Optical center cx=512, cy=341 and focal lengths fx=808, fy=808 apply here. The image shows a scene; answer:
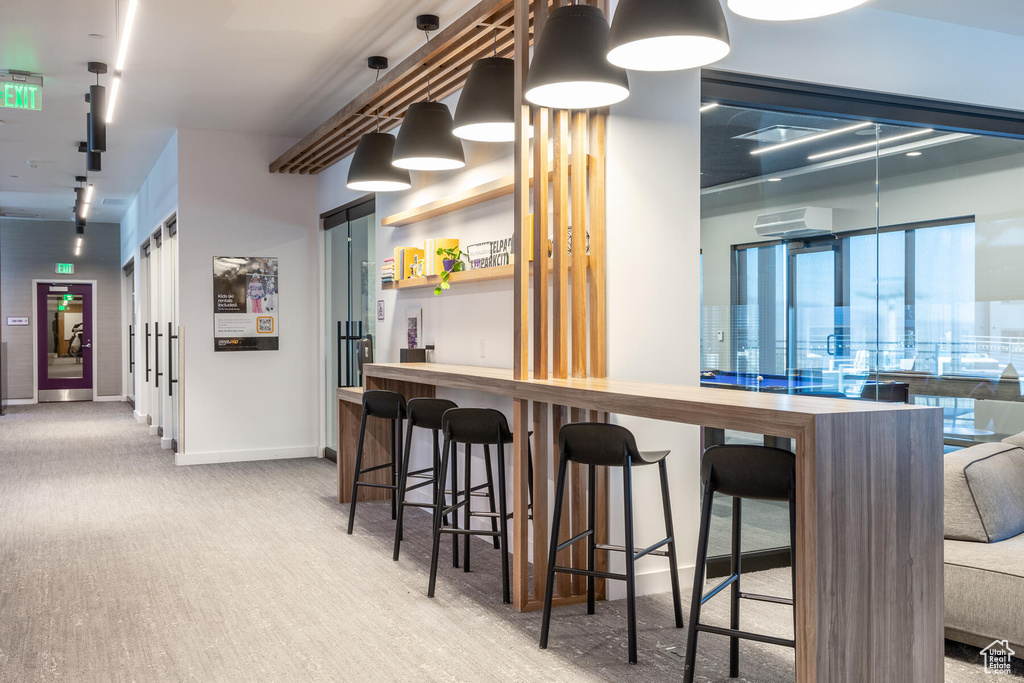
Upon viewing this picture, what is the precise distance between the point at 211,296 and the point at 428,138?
4.09m

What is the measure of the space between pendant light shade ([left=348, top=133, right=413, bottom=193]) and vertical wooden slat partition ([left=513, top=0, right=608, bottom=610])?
1.55 m

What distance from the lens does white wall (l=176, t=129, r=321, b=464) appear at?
763cm

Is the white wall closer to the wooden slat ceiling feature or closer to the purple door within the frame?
the wooden slat ceiling feature

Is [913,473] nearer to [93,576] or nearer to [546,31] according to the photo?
[546,31]

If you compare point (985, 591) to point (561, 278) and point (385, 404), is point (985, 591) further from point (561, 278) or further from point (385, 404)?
point (385, 404)

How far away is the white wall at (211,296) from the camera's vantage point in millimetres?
7633

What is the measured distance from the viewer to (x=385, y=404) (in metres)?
4.97

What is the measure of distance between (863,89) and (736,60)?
0.85 metres

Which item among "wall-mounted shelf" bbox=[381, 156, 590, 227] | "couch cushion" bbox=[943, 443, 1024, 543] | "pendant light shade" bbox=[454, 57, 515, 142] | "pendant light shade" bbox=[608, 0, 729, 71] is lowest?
"couch cushion" bbox=[943, 443, 1024, 543]

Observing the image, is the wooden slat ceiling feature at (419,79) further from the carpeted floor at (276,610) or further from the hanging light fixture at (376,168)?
the carpeted floor at (276,610)

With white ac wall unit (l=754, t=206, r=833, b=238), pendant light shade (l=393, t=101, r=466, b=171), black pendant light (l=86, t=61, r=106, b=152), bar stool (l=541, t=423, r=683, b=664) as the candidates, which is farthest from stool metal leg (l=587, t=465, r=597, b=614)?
black pendant light (l=86, t=61, r=106, b=152)

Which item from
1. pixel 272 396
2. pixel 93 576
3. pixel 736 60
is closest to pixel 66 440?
pixel 272 396

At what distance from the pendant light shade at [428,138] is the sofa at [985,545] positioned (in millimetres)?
2920

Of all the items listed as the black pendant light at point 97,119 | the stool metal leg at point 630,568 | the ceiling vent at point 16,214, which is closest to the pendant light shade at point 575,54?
the stool metal leg at point 630,568
